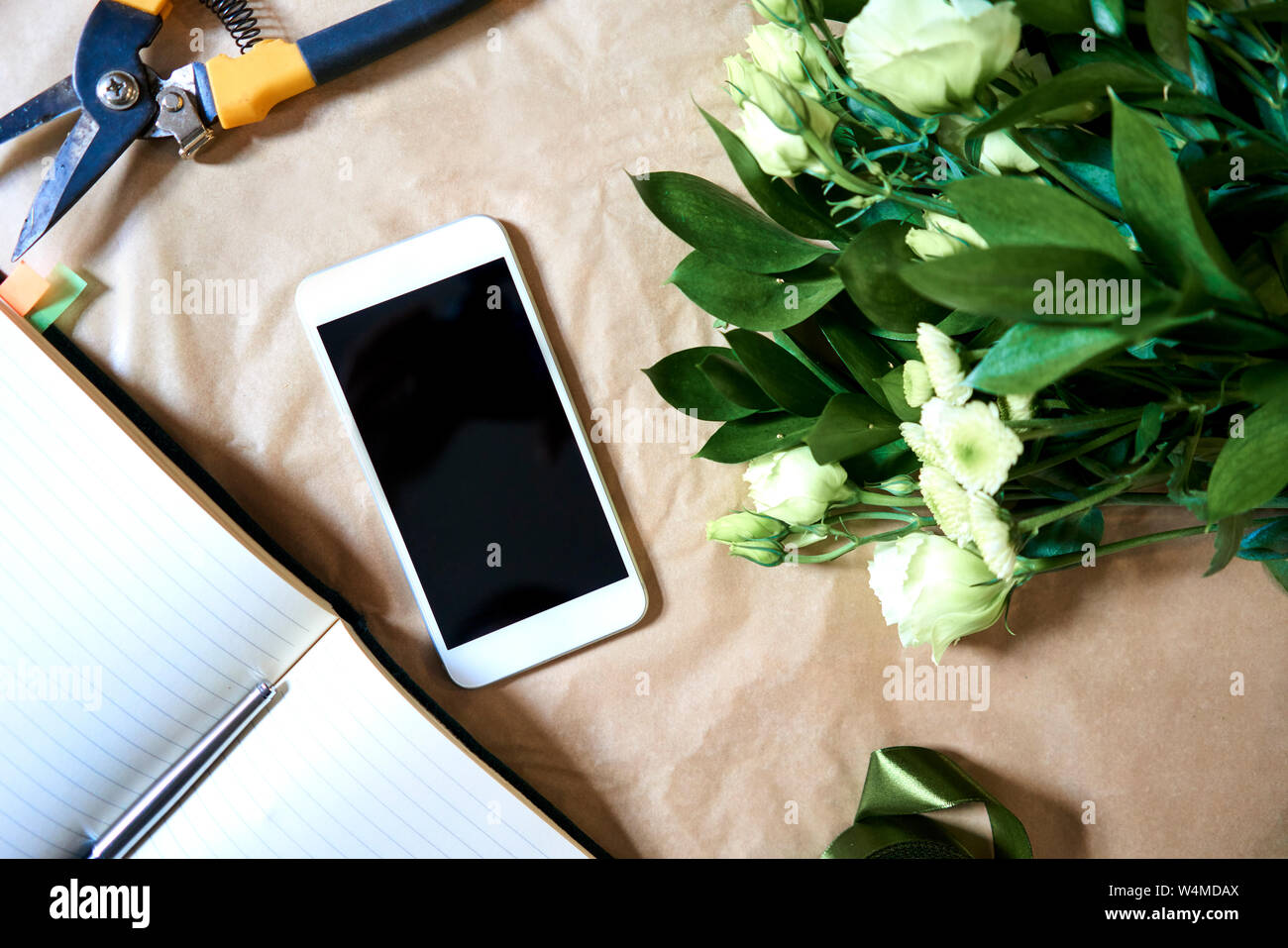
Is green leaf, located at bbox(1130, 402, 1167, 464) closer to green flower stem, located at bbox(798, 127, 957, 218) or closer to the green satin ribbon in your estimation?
green flower stem, located at bbox(798, 127, 957, 218)

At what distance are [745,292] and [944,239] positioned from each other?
101 millimetres

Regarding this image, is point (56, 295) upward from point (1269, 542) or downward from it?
upward

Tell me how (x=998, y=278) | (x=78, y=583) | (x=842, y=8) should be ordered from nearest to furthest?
(x=998, y=278)
(x=842, y=8)
(x=78, y=583)

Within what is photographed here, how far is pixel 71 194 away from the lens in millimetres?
439

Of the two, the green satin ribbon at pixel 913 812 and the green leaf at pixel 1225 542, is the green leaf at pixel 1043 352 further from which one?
the green satin ribbon at pixel 913 812

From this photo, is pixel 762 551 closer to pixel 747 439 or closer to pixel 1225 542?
pixel 747 439


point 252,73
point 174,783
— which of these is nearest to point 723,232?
point 252,73

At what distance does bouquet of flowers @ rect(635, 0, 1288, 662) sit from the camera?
0.76 ft

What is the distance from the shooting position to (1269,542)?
15.5 inches
